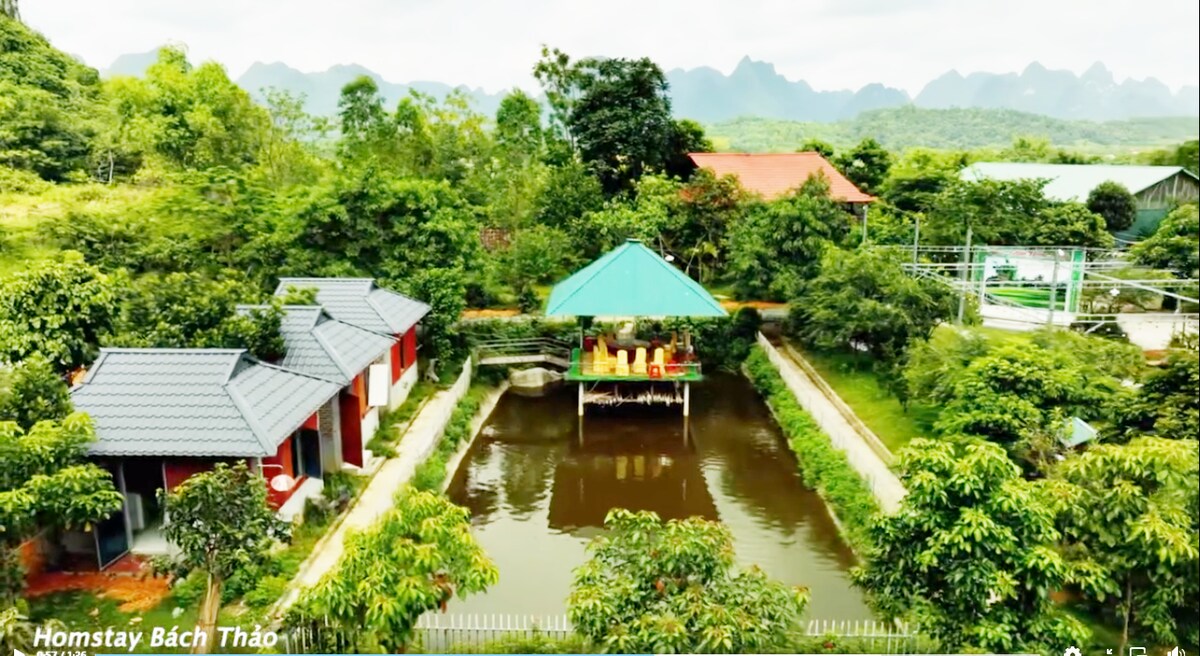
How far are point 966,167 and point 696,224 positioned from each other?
1326 centimetres

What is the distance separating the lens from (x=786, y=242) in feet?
57.1

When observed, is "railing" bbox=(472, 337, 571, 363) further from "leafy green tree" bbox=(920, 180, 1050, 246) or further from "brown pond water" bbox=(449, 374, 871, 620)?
"leafy green tree" bbox=(920, 180, 1050, 246)

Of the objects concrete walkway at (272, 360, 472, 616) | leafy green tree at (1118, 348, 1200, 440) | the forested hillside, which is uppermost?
the forested hillside

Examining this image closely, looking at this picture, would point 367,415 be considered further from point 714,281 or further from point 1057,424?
point 714,281

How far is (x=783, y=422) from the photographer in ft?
47.0

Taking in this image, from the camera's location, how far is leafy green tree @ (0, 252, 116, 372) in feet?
33.9

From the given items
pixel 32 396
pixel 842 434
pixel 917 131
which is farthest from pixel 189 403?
pixel 917 131

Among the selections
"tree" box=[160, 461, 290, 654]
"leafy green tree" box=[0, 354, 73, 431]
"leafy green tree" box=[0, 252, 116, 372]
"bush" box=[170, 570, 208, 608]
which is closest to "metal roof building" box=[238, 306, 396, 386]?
"leafy green tree" box=[0, 252, 116, 372]

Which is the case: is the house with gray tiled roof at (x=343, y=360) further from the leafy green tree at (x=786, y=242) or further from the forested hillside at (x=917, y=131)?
the forested hillside at (x=917, y=131)

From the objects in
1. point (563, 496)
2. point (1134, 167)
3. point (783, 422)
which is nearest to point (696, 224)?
point (783, 422)

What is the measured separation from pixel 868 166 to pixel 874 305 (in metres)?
17.6

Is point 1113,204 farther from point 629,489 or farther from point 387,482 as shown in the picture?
point 387,482

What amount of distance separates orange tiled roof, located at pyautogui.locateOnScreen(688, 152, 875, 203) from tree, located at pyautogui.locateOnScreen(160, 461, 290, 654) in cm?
1972

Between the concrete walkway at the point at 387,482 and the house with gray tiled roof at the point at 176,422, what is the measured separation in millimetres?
656
